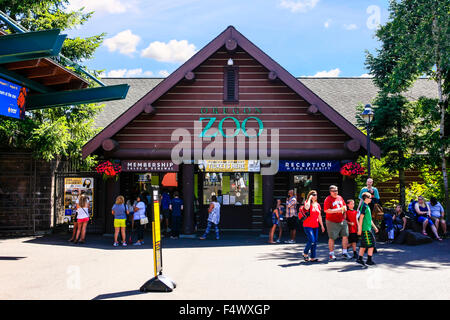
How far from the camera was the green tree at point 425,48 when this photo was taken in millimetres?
15820

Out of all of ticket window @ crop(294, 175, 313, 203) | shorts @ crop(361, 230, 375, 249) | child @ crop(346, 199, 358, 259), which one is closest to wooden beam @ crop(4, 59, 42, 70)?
child @ crop(346, 199, 358, 259)

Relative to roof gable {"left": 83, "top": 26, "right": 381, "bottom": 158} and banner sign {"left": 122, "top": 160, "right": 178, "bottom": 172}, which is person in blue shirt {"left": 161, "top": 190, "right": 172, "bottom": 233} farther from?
roof gable {"left": 83, "top": 26, "right": 381, "bottom": 158}

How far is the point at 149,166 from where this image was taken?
1497cm

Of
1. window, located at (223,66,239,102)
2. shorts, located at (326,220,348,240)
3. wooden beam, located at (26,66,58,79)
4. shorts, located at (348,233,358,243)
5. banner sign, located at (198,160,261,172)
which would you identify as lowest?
shorts, located at (348,233,358,243)

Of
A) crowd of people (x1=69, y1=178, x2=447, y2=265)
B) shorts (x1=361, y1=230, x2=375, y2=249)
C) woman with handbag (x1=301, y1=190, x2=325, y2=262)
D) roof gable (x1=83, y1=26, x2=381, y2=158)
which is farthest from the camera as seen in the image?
roof gable (x1=83, y1=26, x2=381, y2=158)

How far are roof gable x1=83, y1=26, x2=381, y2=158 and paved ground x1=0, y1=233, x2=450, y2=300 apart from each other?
384 cm

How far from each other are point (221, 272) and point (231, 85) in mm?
8315

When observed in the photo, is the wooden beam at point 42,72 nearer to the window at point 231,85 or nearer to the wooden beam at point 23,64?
the wooden beam at point 23,64

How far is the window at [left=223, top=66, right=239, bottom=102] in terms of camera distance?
49.9ft

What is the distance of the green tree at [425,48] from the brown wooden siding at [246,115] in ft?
13.2

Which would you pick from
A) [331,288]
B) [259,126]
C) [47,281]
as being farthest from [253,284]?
[259,126]

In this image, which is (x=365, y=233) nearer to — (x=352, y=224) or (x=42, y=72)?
(x=352, y=224)

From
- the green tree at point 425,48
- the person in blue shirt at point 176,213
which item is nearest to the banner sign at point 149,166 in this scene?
the person in blue shirt at point 176,213
